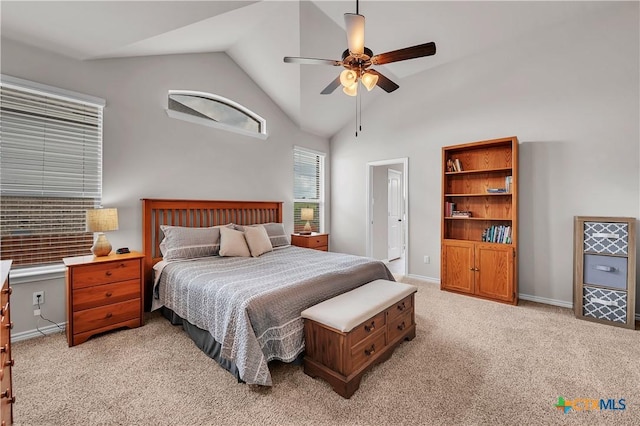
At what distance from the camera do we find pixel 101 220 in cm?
266

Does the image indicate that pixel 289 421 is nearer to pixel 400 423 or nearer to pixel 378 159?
pixel 400 423

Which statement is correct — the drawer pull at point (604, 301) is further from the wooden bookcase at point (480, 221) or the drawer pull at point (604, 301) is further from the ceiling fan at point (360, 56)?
the ceiling fan at point (360, 56)

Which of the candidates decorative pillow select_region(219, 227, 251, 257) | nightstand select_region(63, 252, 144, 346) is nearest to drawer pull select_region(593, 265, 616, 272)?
decorative pillow select_region(219, 227, 251, 257)

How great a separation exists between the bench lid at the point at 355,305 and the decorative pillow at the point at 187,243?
1748 mm

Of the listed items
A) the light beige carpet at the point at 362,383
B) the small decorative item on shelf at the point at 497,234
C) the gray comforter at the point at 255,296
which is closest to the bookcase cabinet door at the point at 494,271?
the small decorative item on shelf at the point at 497,234

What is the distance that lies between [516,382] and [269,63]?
4.36 meters

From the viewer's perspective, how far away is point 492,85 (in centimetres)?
389

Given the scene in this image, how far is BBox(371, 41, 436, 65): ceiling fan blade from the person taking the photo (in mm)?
2104

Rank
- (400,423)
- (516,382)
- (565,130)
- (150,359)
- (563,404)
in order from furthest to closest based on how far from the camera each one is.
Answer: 1. (565,130)
2. (150,359)
3. (516,382)
4. (563,404)
5. (400,423)

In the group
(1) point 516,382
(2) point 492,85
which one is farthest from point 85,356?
(2) point 492,85

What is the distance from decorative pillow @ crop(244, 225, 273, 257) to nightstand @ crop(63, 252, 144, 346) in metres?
1.13

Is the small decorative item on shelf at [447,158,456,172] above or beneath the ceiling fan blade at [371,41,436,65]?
beneath

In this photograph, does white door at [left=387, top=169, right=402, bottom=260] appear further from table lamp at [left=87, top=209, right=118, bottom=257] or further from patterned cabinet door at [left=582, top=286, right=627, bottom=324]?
table lamp at [left=87, top=209, right=118, bottom=257]

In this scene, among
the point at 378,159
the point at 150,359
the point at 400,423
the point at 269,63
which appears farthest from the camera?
the point at 378,159
